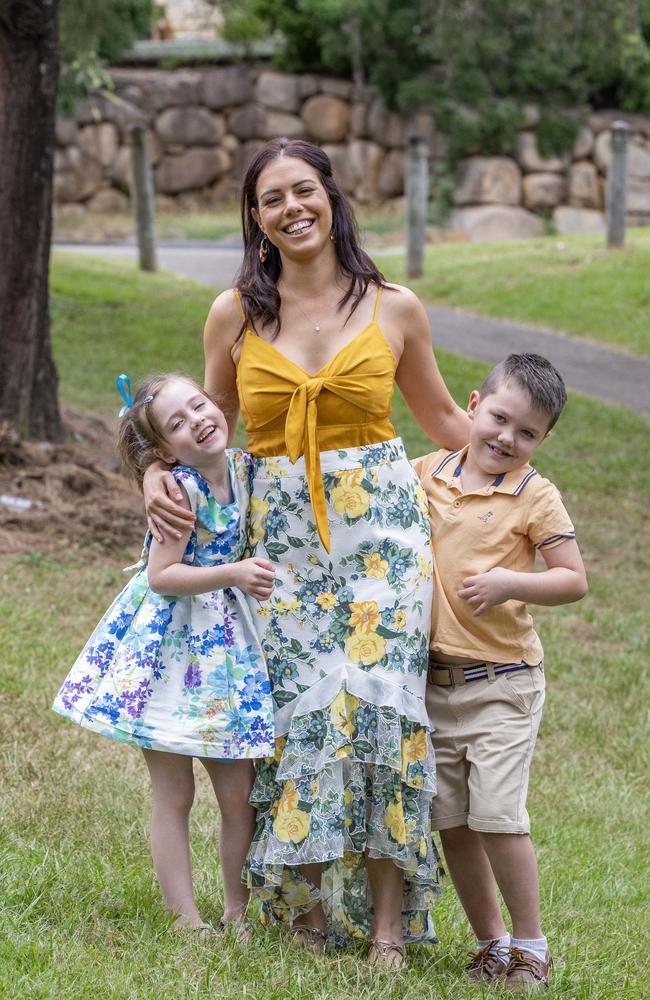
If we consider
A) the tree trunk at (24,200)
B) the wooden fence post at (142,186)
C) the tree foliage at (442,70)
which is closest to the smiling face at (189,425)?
the tree trunk at (24,200)

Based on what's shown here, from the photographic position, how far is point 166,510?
2840 mm

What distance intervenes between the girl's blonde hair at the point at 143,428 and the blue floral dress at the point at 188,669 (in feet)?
0.32

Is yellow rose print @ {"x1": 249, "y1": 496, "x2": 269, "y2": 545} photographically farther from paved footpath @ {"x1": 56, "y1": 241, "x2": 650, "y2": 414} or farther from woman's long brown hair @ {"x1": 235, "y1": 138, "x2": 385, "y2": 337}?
paved footpath @ {"x1": 56, "y1": 241, "x2": 650, "y2": 414}

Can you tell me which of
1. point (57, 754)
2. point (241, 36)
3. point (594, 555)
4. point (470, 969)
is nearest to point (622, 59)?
point (594, 555)

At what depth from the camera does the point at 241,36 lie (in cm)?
2297

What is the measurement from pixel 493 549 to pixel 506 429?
0.27m

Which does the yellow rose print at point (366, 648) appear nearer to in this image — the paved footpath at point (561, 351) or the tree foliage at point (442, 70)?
the paved footpath at point (561, 351)

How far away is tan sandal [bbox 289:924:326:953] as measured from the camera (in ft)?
9.90

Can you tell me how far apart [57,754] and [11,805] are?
484 millimetres

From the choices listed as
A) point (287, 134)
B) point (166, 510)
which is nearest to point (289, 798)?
point (166, 510)

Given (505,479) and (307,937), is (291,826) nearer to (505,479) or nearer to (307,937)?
(307,937)

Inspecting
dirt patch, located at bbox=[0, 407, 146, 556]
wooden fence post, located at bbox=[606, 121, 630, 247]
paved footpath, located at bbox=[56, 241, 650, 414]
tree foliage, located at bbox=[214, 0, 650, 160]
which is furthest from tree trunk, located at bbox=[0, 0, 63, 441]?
tree foliage, located at bbox=[214, 0, 650, 160]

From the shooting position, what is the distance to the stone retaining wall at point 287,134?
22469mm

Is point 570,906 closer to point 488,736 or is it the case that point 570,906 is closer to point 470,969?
point 470,969
